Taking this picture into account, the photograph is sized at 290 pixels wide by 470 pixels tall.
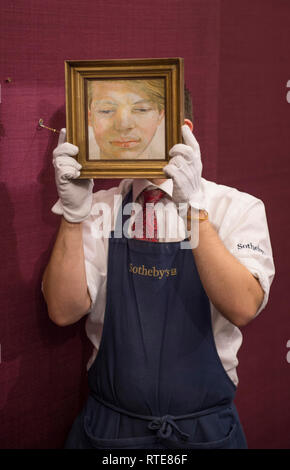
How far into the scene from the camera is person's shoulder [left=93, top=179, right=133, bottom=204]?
5.61ft

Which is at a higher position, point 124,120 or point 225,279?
point 124,120

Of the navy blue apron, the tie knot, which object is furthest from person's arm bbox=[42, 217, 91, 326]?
the tie knot

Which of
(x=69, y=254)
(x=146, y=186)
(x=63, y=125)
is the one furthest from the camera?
(x=63, y=125)

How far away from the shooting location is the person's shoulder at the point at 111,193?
5.61 feet

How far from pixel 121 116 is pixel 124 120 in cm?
1

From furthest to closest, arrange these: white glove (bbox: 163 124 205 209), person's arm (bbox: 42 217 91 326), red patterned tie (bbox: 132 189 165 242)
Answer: red patterned tie (bbox: 132 189 165 242)
person's arm (bbox: 42 217 91 326)
white glove (bbox: 163 124 205 209)

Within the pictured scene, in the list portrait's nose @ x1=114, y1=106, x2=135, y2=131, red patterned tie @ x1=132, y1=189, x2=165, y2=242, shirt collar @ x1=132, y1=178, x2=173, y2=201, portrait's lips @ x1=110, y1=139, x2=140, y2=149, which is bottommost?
red patterned tie @ x1=132, y1=189, x2=165, y2=242

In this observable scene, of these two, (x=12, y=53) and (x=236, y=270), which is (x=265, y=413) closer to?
(x=236, y=270)

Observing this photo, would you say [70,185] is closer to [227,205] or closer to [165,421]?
[227,205]

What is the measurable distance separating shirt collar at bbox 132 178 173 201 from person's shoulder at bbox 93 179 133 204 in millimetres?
51

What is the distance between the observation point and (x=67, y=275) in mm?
1530

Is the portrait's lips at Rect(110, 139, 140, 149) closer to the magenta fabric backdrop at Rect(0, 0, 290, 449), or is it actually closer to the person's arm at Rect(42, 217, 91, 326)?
the person's arm at Rect(42, 217, 91, 326)

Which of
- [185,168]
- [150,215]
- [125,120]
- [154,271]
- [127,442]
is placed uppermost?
[125,120]

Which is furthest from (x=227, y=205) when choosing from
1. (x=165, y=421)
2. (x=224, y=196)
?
(x=165, y=421)
